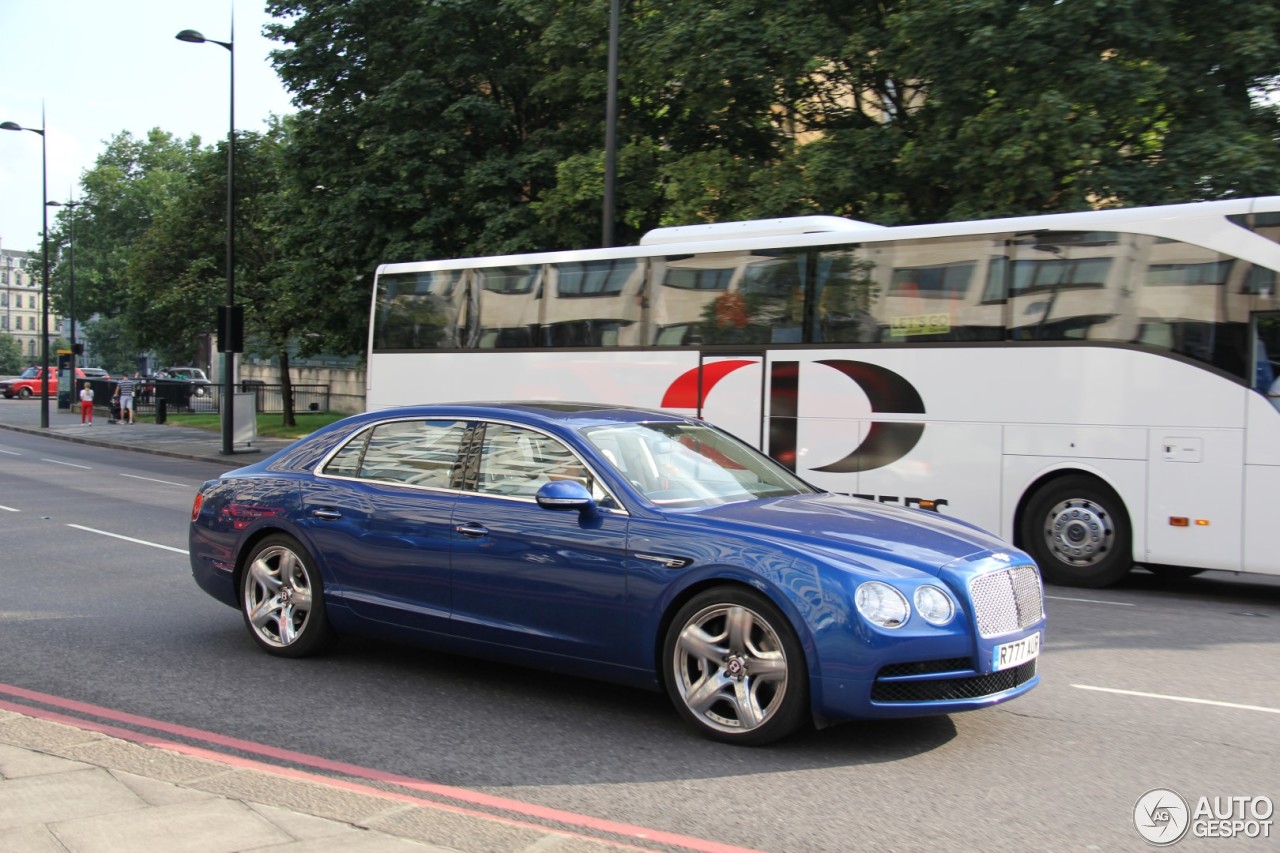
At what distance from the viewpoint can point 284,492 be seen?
703 centimetres

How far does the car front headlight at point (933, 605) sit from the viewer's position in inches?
199

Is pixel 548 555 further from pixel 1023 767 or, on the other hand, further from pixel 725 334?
pixel 725 334

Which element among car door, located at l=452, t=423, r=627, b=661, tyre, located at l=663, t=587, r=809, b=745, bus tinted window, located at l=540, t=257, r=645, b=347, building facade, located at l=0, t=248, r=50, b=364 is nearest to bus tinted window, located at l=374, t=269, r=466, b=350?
bus tinted window, located at l=540, t=257, r=645, b=347

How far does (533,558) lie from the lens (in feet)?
19.4

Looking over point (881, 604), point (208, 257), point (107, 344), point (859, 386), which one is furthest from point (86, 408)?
point (107, 344)

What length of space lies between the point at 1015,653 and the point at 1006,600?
9.3 inches

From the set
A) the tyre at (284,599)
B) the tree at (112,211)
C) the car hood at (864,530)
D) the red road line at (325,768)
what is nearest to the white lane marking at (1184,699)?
the car hood at (864,530)

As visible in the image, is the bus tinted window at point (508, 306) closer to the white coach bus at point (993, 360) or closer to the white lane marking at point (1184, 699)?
the white coach bus at point (993, 360)

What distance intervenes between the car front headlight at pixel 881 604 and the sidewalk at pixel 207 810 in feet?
4.57

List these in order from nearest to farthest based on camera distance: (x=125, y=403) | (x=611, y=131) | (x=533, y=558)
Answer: (x=533, y=558) < (x=611, y=131) < (x=125, y=403)

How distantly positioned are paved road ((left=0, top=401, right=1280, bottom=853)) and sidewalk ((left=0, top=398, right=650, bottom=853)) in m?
0.27

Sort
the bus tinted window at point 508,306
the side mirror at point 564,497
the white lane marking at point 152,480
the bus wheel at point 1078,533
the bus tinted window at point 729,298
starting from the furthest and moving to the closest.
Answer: the white lane marking at point 152,480
the bus tinted window at point 508,306
the bus tinted window at point 729,298
the bus wheel at point 1078,533
the side mirror at point 564,497

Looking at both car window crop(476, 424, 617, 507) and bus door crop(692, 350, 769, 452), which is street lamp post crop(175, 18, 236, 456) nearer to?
bus door crop(692, 350, 769, 452)

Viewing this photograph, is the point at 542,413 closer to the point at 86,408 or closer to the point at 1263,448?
the point at 1263,448
